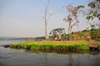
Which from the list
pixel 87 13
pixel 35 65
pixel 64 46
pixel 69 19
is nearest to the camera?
pixel 35 65

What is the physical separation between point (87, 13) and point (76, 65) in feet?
46.5

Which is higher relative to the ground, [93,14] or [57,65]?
[93,14]

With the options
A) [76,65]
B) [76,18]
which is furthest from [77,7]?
[76,65]

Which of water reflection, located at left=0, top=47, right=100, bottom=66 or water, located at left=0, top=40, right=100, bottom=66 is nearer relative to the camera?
water, located at left=0, top=40, right=100, bottom=66

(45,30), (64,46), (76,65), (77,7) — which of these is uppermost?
(77,7)

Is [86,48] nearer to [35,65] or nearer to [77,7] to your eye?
[35,65]

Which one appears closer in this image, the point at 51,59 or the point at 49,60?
the point at 49,60

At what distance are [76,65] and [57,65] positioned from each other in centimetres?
180

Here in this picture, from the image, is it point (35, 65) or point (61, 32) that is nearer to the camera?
point (35, 65)

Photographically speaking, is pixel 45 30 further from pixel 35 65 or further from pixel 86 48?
pixel 35 65

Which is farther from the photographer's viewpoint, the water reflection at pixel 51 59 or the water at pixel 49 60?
the water reflection at pixel 51 59

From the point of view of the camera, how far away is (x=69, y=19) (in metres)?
36.9

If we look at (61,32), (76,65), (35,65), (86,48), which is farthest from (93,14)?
(61,32)

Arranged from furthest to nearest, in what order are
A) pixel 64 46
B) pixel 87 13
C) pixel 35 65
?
pixel 87 13, pixel 64 46, pixel 35 65
